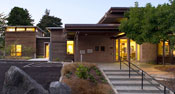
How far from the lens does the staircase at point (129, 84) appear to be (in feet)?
23.3

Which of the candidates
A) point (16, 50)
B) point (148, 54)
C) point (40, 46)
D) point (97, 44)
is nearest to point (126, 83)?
point (97, 44)

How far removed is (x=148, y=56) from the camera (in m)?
14.7

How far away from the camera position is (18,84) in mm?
5492

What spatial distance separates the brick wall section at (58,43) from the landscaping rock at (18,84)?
14030 millimetres

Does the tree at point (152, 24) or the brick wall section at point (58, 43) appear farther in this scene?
the brick wall section at point (58, 43)

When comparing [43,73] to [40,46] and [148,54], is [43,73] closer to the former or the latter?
[148,54]

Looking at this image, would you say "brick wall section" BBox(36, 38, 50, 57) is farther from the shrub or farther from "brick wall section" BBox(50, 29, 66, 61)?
the shrub

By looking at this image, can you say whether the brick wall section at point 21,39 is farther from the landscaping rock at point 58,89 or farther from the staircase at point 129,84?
the landscaping rock at point 58,89

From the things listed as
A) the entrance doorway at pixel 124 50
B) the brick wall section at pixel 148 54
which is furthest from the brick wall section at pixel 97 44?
the brick wall section at pixel 148 54

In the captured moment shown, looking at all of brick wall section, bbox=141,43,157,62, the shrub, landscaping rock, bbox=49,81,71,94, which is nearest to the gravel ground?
the shrub

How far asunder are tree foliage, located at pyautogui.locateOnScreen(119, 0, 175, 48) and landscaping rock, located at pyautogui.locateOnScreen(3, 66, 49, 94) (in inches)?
284

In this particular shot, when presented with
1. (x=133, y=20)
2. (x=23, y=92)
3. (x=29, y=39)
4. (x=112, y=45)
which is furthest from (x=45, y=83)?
(x=29, y=39)

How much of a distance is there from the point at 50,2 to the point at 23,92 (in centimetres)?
13506

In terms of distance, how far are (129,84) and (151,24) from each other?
4.46m
